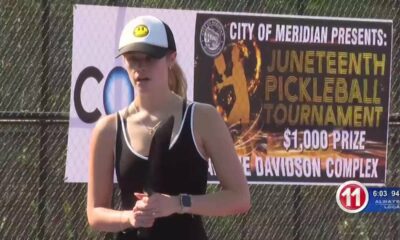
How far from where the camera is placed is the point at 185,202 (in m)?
2.68

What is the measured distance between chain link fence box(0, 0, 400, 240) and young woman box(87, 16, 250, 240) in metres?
3.53

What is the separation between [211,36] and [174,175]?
3.77 metres

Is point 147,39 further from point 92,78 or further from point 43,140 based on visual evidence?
point 43,140

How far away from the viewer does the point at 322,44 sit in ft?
21.7

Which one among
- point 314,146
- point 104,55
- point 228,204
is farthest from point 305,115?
point 228,204

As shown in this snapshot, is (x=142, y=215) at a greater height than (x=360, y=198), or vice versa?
(x=142, y=215)

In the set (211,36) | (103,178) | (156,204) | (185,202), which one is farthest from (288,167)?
(156,204)

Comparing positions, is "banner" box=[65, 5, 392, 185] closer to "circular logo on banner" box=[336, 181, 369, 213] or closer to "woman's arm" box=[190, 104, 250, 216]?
"circular logo on banner" box=[336, 181, 369, 213]

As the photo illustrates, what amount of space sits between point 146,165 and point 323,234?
452cm

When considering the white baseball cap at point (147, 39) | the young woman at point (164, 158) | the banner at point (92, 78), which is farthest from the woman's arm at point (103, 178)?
the banner at point (92, 78)

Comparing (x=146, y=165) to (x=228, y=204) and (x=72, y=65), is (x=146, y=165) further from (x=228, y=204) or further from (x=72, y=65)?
(x=72, y=65)

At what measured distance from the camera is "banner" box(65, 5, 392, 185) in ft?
20.4

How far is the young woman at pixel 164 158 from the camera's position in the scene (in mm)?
2701

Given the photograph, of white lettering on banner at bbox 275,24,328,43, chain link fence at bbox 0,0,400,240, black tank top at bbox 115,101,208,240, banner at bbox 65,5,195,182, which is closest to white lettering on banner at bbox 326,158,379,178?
chain link fence at bbox 0,0,400,240
